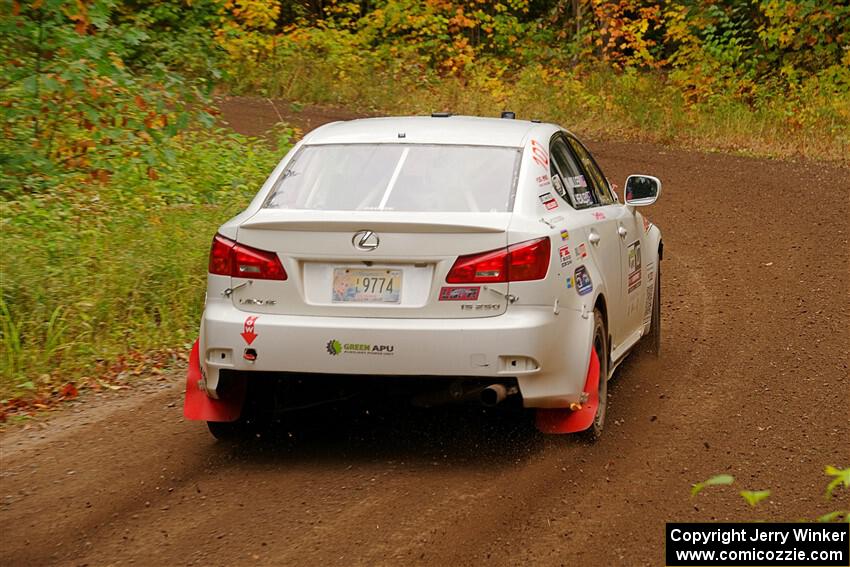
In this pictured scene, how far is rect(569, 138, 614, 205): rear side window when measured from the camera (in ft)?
→ 25.0

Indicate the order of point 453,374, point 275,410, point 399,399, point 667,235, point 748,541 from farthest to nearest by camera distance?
point 667,235 → point 399,399 → point 275,410 → point 453,374 → point 748,541

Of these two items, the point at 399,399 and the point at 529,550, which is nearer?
the point at 529,550

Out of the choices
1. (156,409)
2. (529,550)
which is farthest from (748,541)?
(156,409)

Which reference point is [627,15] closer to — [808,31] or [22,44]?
[808,31]

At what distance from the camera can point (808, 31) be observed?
2609cm

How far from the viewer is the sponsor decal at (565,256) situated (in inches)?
241

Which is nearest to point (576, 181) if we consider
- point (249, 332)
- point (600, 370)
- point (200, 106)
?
point (600, 370)

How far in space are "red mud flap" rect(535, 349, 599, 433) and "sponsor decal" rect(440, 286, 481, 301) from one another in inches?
30.6

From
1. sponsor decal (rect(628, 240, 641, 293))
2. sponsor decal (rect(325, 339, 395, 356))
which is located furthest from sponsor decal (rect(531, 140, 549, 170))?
sponsor decal (rect(325, 339, 395, 356))

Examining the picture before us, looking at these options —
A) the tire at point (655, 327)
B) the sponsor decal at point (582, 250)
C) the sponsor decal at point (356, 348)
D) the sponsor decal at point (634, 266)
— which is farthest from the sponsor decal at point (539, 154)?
the tire at point (655, 327)

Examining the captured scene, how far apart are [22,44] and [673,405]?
22.2 ft

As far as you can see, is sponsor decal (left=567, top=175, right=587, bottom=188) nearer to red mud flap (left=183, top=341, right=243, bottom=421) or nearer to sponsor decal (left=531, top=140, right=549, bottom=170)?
sponsor decal (left=531, top=140, right=549, bottom=170)

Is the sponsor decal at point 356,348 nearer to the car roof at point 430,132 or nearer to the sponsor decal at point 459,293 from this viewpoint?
the sponsor decal at point 459,293

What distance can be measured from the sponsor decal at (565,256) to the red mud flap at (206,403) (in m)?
1.67
